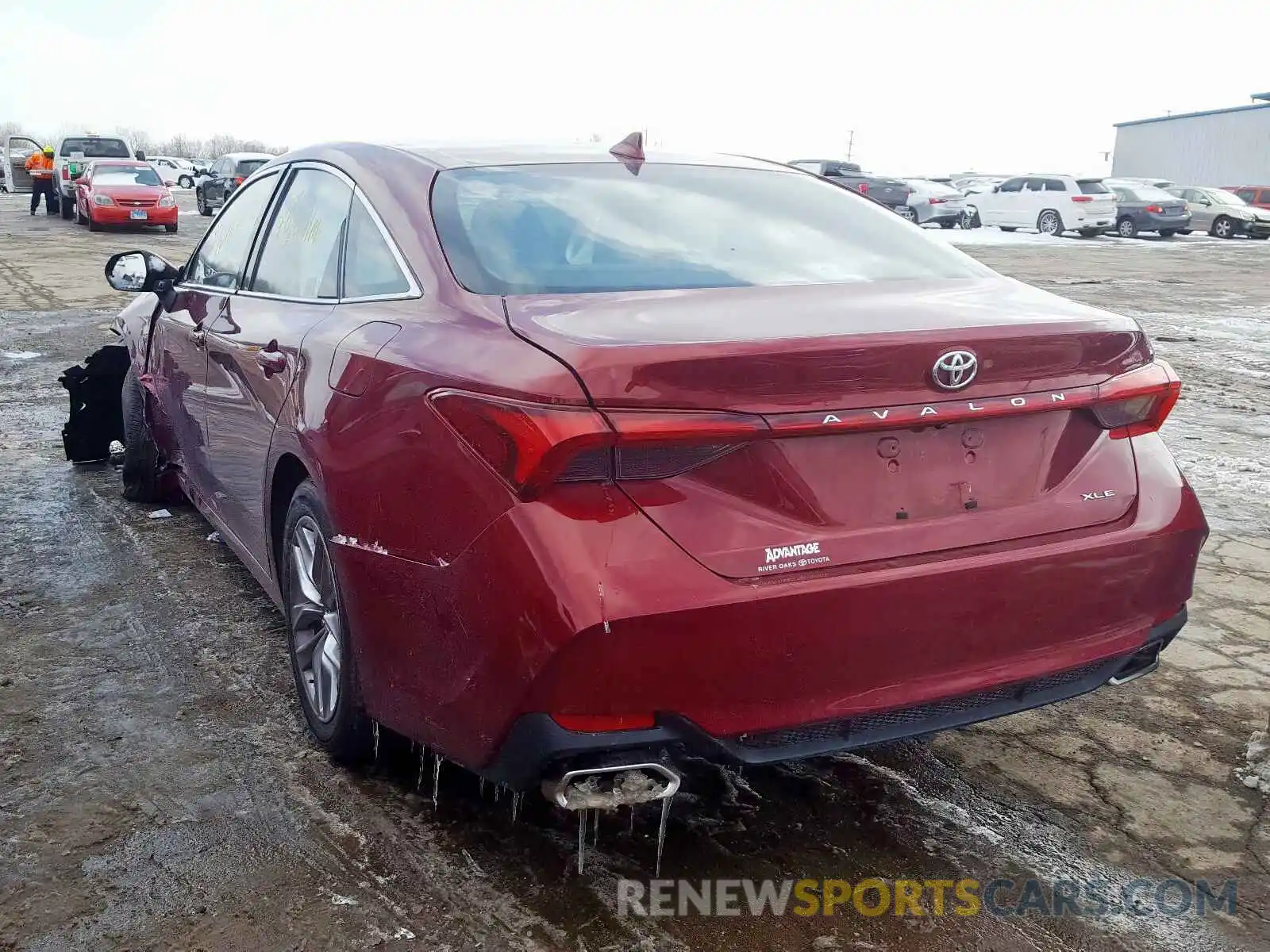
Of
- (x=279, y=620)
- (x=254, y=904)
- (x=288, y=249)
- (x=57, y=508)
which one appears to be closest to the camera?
(x=254, y=904)

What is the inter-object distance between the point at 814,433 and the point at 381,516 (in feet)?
3.16

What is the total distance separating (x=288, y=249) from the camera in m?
3.63

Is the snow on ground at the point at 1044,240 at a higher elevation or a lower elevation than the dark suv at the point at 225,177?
lower

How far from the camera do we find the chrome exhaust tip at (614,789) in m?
2.24

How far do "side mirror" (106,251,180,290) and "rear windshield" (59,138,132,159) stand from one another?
2854cm

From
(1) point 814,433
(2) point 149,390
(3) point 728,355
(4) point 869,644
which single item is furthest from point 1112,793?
(2) point 149,390

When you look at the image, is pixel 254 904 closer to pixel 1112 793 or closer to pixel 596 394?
pixel 596 394

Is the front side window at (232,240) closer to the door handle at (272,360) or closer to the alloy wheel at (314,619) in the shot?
the door handle at (272,360)

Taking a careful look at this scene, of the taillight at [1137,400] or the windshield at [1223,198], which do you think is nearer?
the taillight at [1137,400]

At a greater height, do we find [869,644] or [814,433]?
[814,433]

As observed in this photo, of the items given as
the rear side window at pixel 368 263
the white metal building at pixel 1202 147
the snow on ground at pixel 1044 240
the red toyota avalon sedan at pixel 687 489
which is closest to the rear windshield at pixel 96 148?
the snow on ground at pixel 1044 240

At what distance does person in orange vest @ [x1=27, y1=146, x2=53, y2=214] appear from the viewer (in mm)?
31078

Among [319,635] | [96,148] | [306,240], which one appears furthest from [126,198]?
[319,635]

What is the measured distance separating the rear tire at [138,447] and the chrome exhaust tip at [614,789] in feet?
11.7
